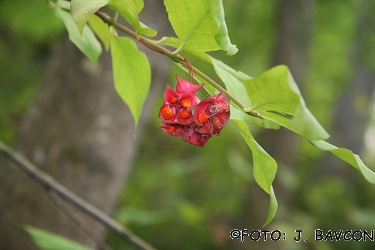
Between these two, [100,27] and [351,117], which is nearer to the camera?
[100,27]

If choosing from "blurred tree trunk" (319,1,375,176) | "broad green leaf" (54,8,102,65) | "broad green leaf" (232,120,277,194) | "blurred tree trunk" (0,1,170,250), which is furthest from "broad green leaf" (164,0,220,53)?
"blurred tree trunk" (319,1,375,176)

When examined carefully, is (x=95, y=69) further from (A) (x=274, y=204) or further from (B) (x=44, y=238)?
(A) (x=274, y=204)

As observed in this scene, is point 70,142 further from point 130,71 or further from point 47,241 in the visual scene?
point 130,71

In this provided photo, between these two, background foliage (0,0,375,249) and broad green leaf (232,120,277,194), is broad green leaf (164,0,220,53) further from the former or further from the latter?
background foliage (0,0,375,249)

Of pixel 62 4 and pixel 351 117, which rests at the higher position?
pixel 351 117

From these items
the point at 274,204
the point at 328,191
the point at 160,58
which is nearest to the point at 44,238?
the point at 274,204

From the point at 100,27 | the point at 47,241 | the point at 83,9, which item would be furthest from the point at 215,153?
the point at 83,9
